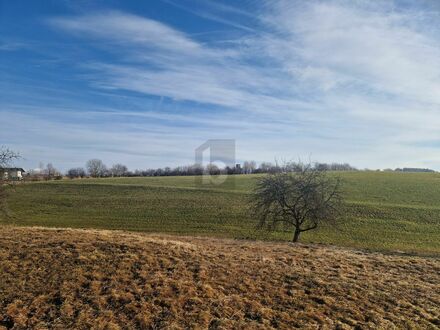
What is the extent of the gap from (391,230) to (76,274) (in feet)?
110

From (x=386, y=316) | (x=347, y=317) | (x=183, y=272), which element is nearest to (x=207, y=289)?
(x=183, y=272)

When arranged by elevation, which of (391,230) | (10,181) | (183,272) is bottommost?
(391,230)

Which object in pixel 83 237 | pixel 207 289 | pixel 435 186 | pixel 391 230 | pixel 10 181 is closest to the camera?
pixel 207 289

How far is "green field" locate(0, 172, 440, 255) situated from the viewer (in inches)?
1313

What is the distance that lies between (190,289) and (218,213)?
32.6 meters

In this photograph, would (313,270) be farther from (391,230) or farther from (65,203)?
(65,203)

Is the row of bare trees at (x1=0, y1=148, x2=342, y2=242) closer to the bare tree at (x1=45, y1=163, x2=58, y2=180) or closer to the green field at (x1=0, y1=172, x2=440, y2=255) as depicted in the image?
the green field at (x1=0, y1=172, x2=440, y2=255)

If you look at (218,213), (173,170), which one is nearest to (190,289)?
(218,213)

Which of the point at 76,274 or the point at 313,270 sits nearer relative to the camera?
the point at 76,274

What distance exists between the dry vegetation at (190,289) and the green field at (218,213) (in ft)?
44.5

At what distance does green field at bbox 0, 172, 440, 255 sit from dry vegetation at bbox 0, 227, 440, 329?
13560 mm

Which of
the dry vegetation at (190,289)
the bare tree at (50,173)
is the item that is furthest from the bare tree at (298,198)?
the bare tree at (50,173)

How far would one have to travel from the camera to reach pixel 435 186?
61750 millimetres

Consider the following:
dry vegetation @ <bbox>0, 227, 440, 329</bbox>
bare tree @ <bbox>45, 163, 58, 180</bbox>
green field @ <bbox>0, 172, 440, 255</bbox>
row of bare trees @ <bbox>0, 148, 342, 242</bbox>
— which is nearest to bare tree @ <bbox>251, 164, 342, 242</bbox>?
row of bare trees @ <bbox>0, 148, 342, 242</bbox>
